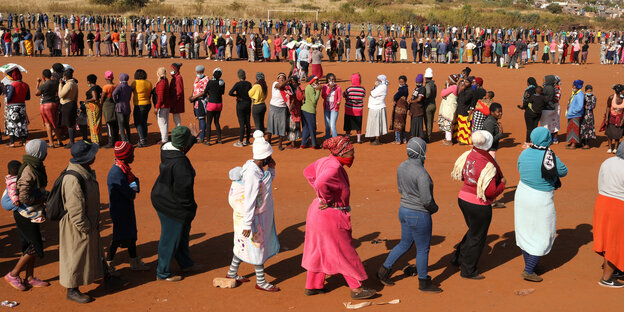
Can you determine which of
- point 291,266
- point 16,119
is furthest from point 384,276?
point 16,119

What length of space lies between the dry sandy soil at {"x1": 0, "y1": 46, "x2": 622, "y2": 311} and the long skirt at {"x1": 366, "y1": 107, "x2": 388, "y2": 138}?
356 millimetres

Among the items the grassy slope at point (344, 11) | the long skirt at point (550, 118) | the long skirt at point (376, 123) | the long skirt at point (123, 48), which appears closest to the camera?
the long skirt at point (550, 118)

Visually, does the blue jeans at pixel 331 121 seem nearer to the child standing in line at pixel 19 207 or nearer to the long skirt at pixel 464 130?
the long skirt at pixel 464 130

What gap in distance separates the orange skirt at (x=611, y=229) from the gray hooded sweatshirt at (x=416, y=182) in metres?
1.94

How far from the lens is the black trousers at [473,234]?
264 inches

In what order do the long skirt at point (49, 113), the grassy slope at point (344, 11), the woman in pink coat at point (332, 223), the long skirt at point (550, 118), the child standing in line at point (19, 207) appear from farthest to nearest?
the grassy slope at point (344, 11) < the long skirt at point (550, 118) < the long skirt at point (49, 113) < the child standing in line at point (19, 207) < the woman in pink coat at point (332, 223)

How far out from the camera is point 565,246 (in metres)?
8.01

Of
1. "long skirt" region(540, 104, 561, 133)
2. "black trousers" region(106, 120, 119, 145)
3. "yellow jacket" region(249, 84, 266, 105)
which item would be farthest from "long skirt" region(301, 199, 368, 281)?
"long skirt" region(540, 104, 561, 133)

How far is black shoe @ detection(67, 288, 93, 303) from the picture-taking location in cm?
641

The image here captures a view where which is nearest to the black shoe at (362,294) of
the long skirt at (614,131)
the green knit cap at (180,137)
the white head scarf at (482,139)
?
the white head scarf at (482,139)

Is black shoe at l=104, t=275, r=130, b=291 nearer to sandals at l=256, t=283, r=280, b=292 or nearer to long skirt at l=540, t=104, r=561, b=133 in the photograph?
sandals at l=256, t=283, r=280, b=292

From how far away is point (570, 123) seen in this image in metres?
14.4

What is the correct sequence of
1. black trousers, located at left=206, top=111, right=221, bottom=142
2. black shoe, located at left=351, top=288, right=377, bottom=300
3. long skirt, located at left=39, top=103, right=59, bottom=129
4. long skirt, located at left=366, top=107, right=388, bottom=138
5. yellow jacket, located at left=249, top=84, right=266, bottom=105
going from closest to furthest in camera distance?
black shoe, located at left=351, top=288, right=377, bottom=300 → yellow jacket, located at left=249, top=84, right=266, bottom=105 → long skirt, located at left=39, top=103, right=59, bottom=129 → black trousers, located at left=206, top=111, right=221, bottom=142 → long skirt, located at left=366, top=107, right=388, bottom=138

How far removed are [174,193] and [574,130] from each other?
10940 mm
